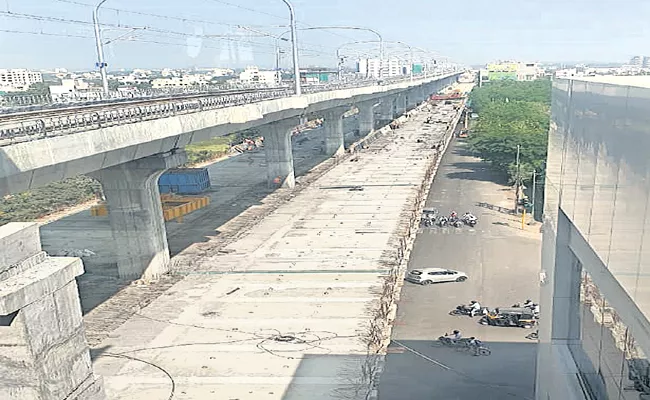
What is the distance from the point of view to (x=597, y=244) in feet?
26.6

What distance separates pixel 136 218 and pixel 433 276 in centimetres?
1397

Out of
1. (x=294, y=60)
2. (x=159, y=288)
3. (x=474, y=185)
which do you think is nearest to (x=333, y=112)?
(x=474, y=185)

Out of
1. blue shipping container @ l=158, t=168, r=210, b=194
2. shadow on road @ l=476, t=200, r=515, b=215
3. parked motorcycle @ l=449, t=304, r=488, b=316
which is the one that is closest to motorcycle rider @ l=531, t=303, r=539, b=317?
parked motorcycle @ l=449, t=304, r=488, b=316

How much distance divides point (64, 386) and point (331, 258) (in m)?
15.9

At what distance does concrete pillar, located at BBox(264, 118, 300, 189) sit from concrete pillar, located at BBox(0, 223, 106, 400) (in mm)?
34006

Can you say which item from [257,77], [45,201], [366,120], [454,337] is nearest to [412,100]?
[257,77]

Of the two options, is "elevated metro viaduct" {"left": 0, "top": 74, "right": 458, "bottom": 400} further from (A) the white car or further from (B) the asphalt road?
(A) the white car

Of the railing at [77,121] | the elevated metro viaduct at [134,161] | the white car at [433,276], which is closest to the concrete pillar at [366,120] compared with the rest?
the elevated metro viaduct at [134,161]

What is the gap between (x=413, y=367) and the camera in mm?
18250

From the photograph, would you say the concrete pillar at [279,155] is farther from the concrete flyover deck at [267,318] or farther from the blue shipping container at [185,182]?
the concrete flyover deck at [267,318]

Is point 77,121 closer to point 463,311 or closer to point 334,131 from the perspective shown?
point 463,311

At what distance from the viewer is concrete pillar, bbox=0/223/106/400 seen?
9.10 m

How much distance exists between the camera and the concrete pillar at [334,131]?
6028 cm

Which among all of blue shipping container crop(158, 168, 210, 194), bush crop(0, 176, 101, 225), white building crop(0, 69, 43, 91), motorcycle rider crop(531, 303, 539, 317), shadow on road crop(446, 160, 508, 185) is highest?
white building crop(0, 69, 43, 91)
